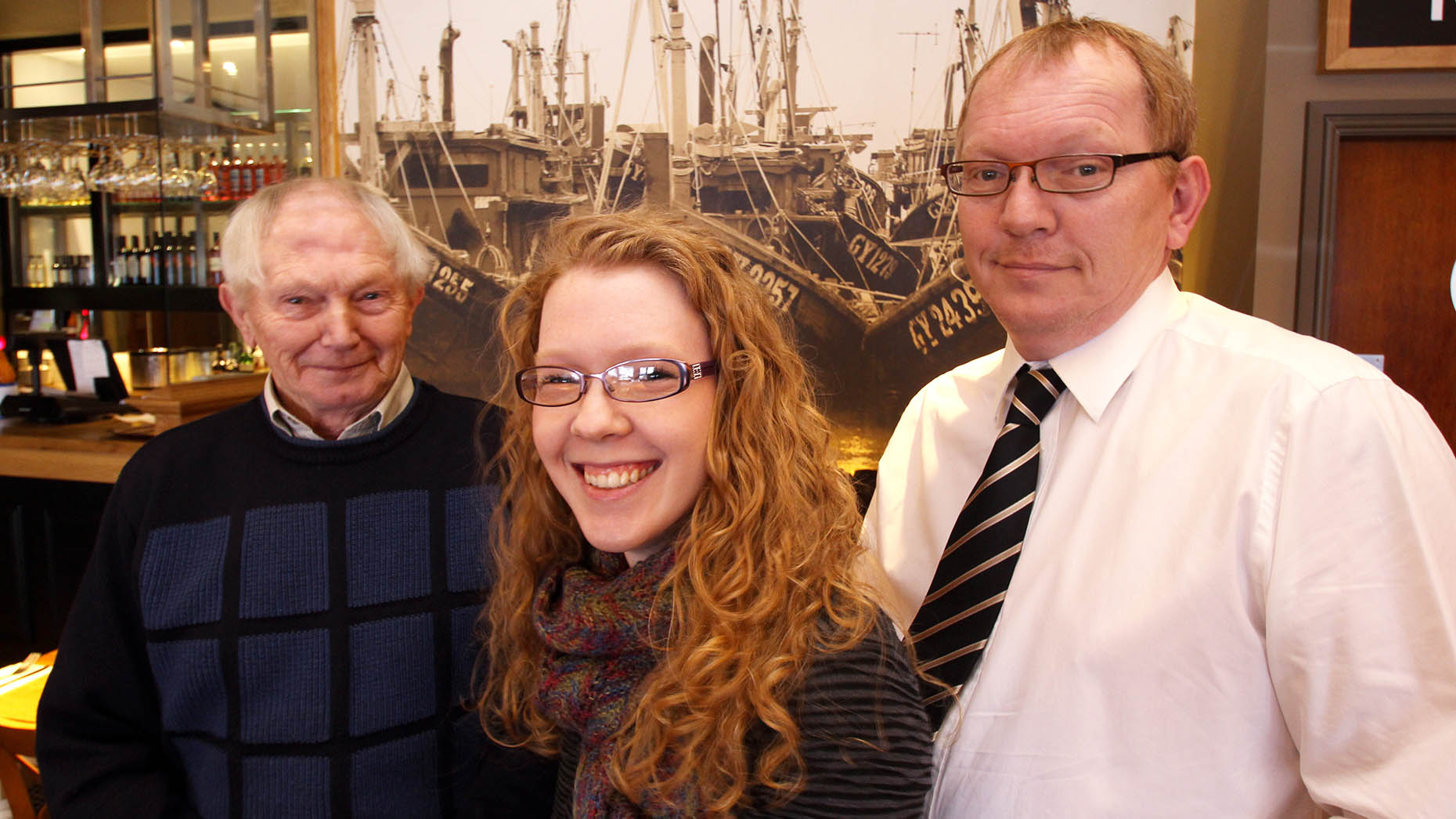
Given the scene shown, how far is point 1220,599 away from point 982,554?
310mm

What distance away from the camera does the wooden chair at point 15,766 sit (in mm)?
2256

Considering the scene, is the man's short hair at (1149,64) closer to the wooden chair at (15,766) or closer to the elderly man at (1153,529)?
the elderly man at (1153,529)

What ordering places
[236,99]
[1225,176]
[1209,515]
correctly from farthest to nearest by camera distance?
[236,99] < [1225,176] < [1209,515]

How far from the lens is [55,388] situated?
5.23m

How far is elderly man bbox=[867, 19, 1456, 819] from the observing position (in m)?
1.03

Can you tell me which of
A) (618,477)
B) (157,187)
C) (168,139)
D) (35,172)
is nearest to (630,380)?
(618,477)

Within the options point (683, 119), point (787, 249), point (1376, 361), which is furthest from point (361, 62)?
point (1376, 361)

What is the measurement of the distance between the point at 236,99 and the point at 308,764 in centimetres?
407

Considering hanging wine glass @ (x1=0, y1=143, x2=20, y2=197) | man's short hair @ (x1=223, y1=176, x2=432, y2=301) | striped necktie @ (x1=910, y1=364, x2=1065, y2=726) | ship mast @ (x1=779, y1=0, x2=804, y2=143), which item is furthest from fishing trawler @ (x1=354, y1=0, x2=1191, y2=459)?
hanging wine glass @ (x1=0, y1=143, x2=20, y2=197)

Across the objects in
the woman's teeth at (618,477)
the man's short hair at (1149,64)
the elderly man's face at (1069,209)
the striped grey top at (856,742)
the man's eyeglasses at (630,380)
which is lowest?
the striped grey top at (856,742)

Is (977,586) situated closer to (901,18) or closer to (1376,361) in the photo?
(1376,361)

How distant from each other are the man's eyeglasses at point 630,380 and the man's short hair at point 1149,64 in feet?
2.20

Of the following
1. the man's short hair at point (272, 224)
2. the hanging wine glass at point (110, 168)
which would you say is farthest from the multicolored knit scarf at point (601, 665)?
the hanging wine glass at point (110, 168)

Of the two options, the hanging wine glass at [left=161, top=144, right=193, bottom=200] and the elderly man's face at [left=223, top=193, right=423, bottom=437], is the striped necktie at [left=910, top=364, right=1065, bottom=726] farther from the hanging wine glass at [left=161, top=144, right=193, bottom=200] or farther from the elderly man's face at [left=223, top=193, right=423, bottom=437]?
the hanging wine glass at [left=161, top=144, right=193, bottom=200]
